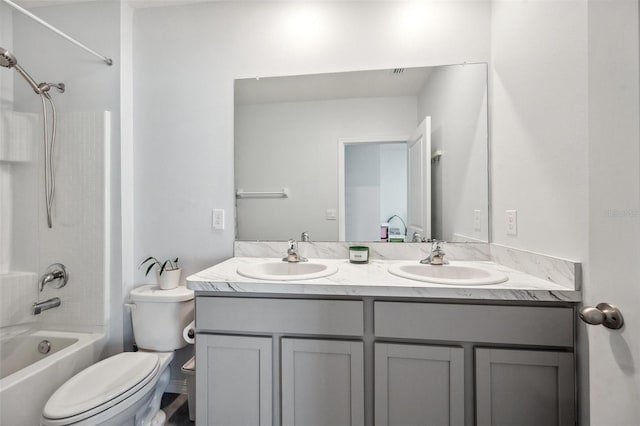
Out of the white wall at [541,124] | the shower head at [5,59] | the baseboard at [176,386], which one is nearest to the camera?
the white wall at [541,124]

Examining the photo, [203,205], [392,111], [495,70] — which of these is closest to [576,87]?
[495,70]

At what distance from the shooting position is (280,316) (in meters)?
1.15

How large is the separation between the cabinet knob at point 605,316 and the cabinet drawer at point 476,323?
1.63ft

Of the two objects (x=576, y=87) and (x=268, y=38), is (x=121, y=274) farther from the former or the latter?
(x=576, y=87)

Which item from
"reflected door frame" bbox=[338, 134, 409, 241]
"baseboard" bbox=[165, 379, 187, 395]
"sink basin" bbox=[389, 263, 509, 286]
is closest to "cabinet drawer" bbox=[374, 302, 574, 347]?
"sink basin" bbox=[389, 263, 509, 286]

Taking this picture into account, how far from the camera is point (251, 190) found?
5.68 feet

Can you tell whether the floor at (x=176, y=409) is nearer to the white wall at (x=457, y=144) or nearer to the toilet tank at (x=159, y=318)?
the toilet tank at (x=159, y=318)

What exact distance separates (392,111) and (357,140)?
0.88ft

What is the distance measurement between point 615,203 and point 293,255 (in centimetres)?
128

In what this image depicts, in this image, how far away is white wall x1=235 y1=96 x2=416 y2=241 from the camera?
1.68 meters

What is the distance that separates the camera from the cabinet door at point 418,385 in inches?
41.4

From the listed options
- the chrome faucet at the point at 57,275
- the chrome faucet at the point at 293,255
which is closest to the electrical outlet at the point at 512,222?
the chrome faucet at the point at 293,255

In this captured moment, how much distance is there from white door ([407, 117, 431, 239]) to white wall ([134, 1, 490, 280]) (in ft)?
1.41

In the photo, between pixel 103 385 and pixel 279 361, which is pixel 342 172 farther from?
pixel 103 385
